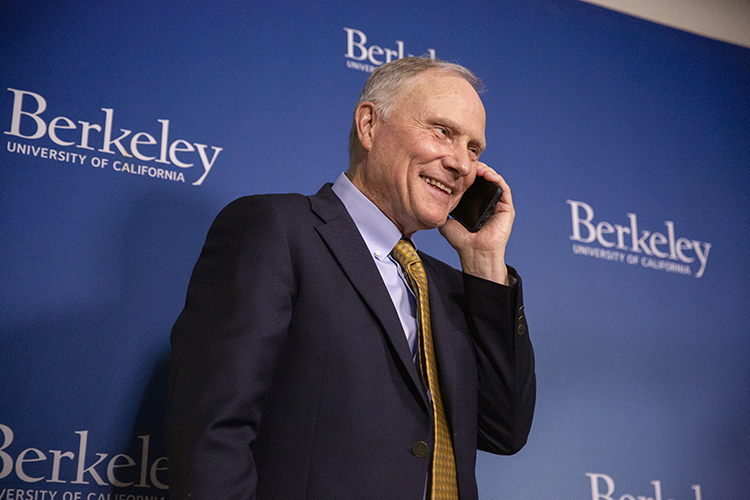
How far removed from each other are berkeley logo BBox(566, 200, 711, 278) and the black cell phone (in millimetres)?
880

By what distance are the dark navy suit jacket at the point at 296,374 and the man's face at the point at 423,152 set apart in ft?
0.61

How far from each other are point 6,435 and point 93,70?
1041 millimetres

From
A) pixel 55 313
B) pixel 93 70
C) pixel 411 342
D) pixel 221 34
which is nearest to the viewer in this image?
pixel 411 342

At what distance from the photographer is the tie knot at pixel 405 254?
168cm

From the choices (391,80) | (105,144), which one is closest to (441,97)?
(391,80)

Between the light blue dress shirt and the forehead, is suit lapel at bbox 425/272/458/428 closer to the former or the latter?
the light blue dress shirt

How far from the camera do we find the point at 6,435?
68.6 inches

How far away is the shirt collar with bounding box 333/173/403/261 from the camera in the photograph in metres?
1.67

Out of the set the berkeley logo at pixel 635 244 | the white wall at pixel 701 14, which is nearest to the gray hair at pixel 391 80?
the berkeley logo at pixel 635 244

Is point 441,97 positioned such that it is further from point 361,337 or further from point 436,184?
point 361,337

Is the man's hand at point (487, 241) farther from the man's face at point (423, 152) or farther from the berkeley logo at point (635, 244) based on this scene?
the berkeley logo at point (635, 244)

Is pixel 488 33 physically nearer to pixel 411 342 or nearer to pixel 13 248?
pixel 411 342

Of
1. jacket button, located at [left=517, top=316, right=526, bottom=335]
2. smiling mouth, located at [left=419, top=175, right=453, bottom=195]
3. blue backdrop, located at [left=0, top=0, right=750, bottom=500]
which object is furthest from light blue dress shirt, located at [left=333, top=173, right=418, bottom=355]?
blue backdrop, located at [left=0, top=0, right=750, bottom=500]

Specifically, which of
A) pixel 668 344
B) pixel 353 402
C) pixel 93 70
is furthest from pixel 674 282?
pixel 93 70
